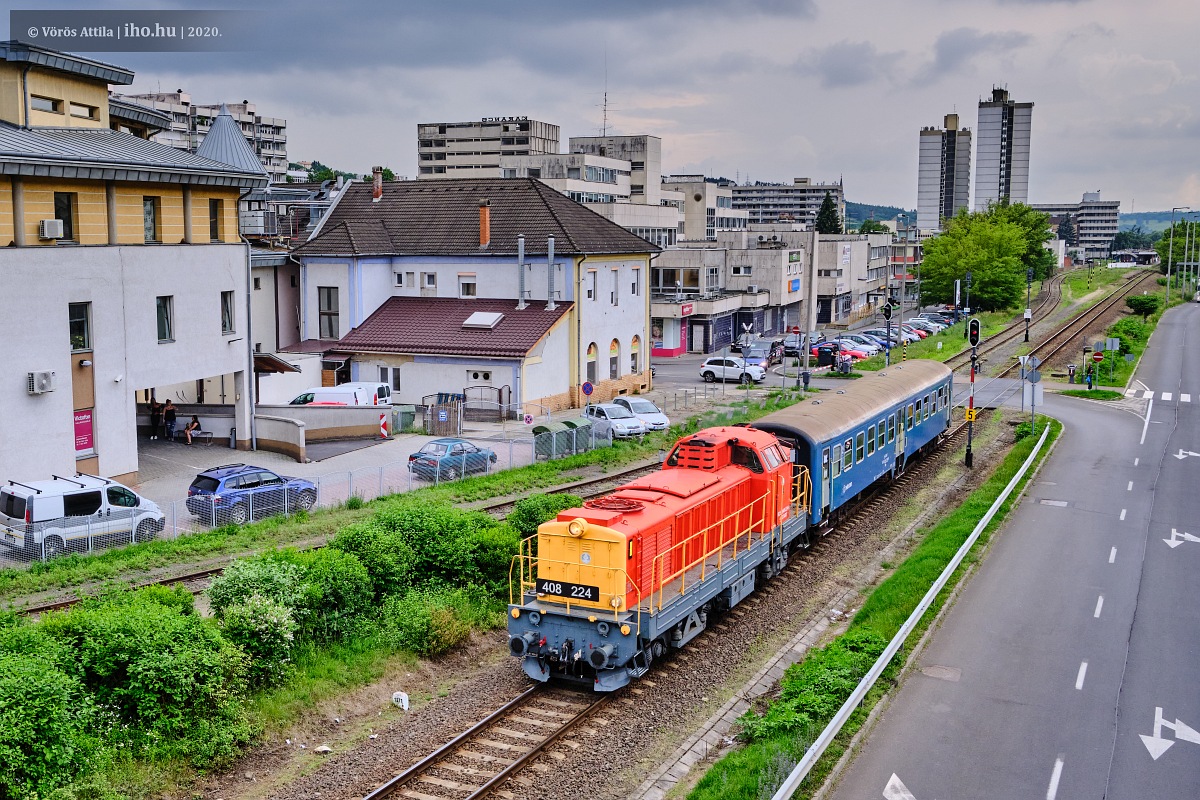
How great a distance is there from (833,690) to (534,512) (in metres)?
8.80

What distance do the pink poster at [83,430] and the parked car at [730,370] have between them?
116 feet

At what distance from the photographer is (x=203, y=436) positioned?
38.9 metres

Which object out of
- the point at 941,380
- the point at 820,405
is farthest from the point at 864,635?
the point at 941,380

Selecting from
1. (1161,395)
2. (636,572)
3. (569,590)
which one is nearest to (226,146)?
(569,590)

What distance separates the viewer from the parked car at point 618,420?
42.0 meters

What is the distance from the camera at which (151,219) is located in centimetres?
3356

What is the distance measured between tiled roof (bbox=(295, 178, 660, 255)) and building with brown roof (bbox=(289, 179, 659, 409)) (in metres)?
0.08

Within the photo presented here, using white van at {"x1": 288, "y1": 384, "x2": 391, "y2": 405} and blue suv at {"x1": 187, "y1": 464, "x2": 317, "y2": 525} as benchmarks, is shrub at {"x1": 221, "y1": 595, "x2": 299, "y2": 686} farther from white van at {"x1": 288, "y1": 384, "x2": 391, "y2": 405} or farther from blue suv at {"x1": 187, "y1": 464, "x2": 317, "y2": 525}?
white van at {"x1": 288, "y1": 384, "x2": 391, "y2": 405}

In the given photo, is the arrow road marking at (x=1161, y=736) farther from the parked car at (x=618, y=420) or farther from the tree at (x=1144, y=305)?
the tree at (x=1144, y=305)

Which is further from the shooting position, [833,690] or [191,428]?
[191,428]

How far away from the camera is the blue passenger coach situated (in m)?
25.0

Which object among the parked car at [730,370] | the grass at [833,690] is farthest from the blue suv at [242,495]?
the parked car at [730,370]

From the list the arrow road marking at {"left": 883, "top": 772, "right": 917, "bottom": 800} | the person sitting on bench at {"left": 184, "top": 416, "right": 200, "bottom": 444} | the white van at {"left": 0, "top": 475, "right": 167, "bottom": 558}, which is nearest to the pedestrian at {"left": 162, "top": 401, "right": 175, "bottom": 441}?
the person sitting on bench at {"left": 184, "top": 416, "right": 200, "bottom": 444}

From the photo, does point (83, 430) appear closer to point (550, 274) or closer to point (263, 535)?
point (263, 535)
